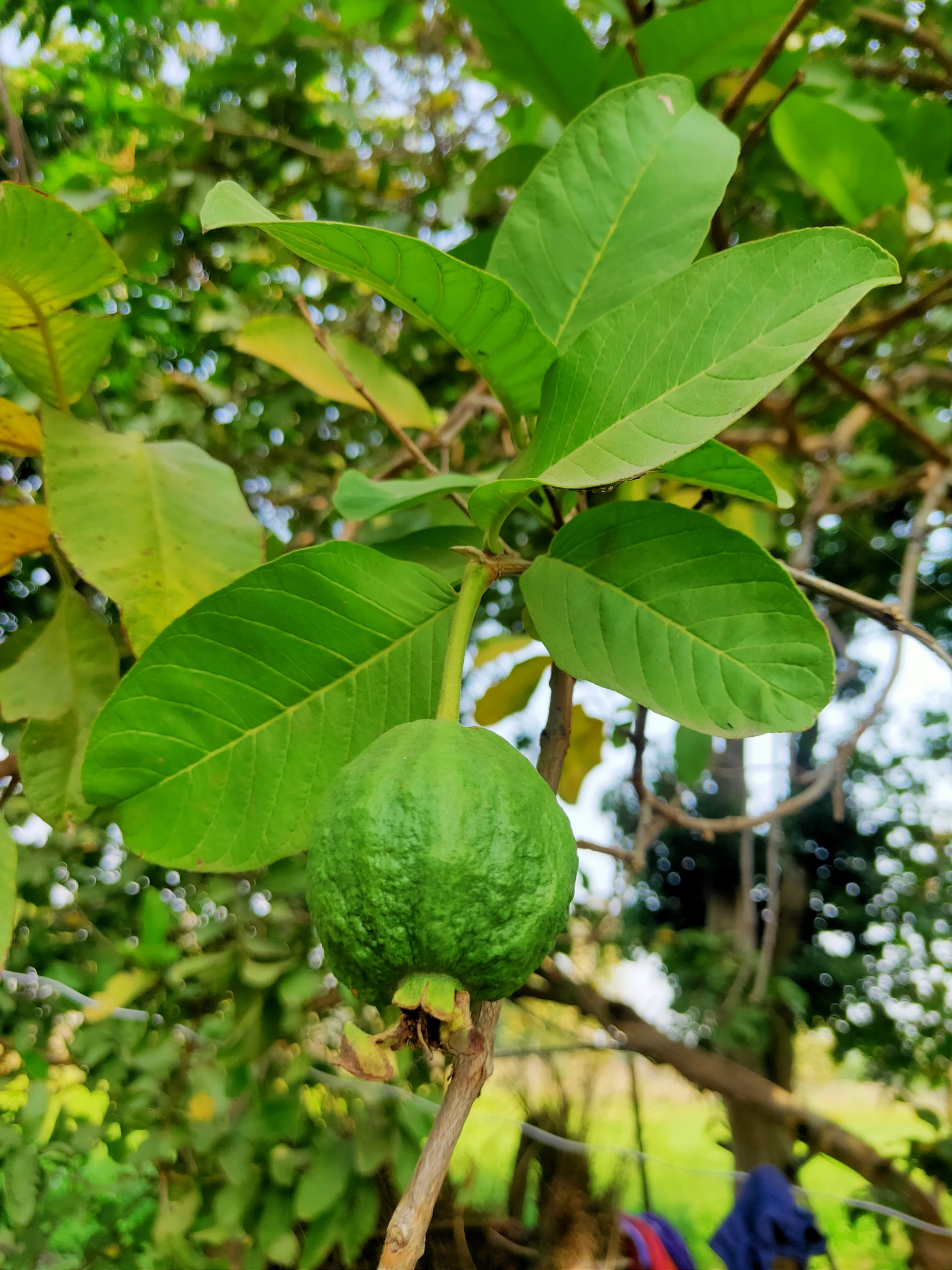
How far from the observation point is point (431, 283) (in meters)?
0.42

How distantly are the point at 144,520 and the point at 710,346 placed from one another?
1.32 ft

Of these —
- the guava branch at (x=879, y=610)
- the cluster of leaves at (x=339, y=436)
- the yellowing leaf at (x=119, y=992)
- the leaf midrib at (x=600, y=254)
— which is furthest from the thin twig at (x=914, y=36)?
the yellowing leaf at (x=119, y=992)

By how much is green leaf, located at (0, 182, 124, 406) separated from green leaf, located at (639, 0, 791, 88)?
1.86 feet

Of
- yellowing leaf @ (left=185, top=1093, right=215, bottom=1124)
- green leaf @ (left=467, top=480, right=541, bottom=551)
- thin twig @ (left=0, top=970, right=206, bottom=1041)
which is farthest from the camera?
thin twig @ (left=0, top=970, right=206, bottom=1041)

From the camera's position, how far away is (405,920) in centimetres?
35

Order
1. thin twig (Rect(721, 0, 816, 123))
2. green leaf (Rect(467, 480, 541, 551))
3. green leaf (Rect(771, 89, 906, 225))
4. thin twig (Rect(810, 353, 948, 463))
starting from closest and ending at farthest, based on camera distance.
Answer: green leaf (Rect(467, 480, 541, 551)), thin twig (Rect(721, 0, 816, 123)), green leaf (Rect(771, 89, 906, 225)), thin twig (Rect(810, 353, 948, 463))

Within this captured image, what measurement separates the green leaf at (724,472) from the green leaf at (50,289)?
40 centimetres

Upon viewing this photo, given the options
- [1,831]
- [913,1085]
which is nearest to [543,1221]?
[1,831]

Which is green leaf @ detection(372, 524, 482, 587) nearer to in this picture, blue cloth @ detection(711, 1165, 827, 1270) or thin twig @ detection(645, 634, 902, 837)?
thin twig @ detection(645, 634, 902, 837)

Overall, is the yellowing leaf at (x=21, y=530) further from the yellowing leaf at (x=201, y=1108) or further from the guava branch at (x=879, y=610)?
the yellowing leaf at (x=201, y=1108)

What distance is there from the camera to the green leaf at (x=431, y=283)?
37 centimetres

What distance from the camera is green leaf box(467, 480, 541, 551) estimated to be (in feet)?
1.30

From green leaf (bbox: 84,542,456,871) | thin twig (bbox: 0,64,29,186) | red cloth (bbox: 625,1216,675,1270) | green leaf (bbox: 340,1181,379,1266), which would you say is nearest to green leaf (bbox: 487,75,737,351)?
green leaf (bbox: 84,542,456,871)

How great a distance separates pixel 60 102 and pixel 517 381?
1.76 m
